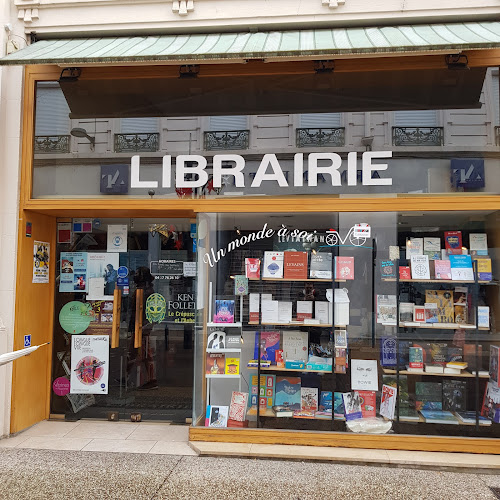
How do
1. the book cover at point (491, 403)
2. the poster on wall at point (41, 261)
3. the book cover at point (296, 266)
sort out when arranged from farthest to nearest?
1. the poster on wall at point (41, 261)
2. the book cover at point (296, 266)
3. the book cover at point (491, 403)

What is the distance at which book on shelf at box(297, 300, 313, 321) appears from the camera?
17.0 feet

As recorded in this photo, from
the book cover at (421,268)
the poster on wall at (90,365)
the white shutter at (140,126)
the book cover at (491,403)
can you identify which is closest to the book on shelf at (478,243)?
the book cover at (421,268)

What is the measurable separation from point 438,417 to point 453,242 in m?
1.92

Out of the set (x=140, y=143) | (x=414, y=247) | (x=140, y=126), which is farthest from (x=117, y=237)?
(x=414, y=247)

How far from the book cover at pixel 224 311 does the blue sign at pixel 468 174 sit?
2816 mm

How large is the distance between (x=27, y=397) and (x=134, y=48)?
13.6ft

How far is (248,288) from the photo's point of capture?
5242 mm

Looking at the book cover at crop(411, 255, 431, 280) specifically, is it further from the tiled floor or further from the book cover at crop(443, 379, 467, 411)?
the tiled floor

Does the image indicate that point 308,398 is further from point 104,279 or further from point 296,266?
point 104,279

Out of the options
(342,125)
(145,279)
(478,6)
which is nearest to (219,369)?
(145,279)

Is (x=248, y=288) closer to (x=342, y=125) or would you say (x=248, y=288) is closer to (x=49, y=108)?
(x=342, y=125)

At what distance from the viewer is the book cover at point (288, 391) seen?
514 cm

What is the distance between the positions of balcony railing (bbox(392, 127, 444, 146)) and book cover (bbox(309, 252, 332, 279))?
1.45 metres

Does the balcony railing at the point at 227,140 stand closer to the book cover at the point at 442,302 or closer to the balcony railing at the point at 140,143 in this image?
the balcony railing at the point at 140,143
